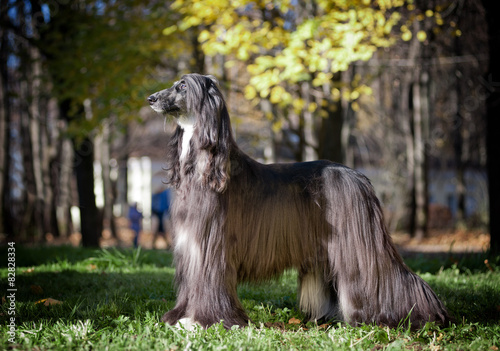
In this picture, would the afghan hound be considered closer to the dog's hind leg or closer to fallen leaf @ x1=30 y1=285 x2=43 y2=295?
the dog's hind leg

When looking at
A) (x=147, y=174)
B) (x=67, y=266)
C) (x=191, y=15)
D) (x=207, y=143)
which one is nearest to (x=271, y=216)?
(x=207, y=143)

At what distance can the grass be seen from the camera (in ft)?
10.6

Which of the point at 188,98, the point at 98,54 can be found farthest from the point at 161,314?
the point at 98,54

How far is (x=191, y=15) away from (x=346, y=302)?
21.9 feet

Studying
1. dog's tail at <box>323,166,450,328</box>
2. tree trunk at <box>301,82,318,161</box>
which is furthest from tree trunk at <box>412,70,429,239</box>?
dog's tail at <box>323,166,450,328</box>

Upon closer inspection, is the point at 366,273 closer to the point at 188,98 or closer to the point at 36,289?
the point at 188,98

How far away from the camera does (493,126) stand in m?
7.14

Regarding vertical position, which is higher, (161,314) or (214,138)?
(214,138)

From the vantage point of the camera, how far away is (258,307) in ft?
13.9

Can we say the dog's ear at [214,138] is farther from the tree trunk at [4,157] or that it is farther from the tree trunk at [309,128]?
the tree trunk at [4,157]

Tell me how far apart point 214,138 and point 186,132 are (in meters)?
0.29

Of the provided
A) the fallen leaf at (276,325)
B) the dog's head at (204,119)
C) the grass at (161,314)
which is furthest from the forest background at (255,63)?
the fallen leaf at (276,325)

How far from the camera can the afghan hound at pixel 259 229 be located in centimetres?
350

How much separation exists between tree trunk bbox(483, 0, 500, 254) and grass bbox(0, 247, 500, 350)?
48.1 inches
